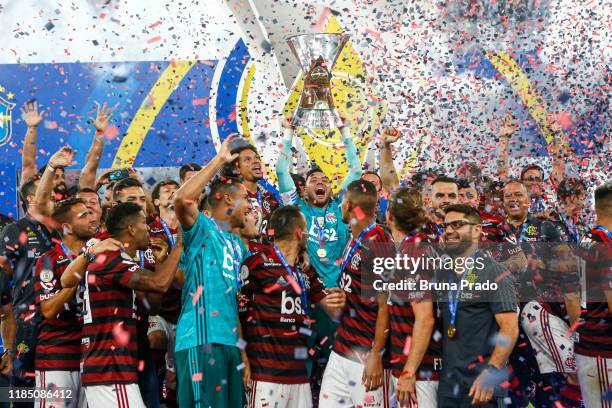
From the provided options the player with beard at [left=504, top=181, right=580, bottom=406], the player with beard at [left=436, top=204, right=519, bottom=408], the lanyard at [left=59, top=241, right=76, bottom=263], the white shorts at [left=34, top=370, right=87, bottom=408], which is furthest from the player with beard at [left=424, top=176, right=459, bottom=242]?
the white shorts at [left=34, top=370, right=87, bottom=408]

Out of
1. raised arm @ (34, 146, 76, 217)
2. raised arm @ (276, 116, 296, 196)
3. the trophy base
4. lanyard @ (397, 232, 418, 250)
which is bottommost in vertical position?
lanyard @ (397, 232, 418, 250)

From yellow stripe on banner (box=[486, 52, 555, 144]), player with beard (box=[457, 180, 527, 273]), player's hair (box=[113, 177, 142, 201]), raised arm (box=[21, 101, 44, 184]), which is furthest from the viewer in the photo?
yellow stripe on banner (box=[486, 52, 555, 144])

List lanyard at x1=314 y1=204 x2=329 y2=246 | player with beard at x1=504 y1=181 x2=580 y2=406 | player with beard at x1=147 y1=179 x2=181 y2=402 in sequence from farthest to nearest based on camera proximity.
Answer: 1. lanyard at x1=314 y1=204 x2=329 y2=246
2. player with beard at x1=504 y1=181 x2=580 y2=406
3. player with beard at x1=147 y1=179 x2=181 y2=402

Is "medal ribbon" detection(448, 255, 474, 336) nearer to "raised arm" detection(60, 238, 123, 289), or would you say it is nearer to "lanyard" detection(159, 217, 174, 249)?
"raised arm" detection(60, 238, 123, 289)

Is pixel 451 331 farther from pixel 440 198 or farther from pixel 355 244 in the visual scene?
pixel 440 198

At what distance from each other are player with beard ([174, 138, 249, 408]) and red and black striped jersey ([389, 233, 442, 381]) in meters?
1.02

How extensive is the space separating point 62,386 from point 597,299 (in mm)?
3722

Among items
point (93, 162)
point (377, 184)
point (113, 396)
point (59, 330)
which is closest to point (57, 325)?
point (59, 330)

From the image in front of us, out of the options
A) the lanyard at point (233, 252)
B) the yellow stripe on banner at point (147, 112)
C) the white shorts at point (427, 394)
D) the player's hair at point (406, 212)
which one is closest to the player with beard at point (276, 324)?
the lanyard at point (233, 252)

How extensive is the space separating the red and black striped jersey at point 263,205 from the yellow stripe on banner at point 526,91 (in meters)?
3.61

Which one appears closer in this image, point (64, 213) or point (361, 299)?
point (361, 299)

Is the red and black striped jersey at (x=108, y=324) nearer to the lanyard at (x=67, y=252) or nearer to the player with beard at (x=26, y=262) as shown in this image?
the lanyard at (x=67, y=252)

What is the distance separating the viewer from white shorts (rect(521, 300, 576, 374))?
6293 mm

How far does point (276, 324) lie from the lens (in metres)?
5.30
